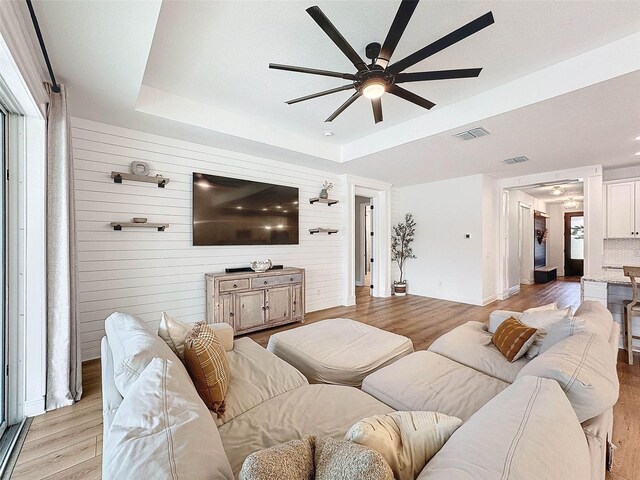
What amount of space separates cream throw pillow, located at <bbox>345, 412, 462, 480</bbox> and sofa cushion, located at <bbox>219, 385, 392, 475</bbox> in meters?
0.45

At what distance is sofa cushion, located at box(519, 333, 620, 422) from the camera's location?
109 centimetres

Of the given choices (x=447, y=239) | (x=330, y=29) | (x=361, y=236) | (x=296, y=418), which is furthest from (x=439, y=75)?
(x=361, y=236)

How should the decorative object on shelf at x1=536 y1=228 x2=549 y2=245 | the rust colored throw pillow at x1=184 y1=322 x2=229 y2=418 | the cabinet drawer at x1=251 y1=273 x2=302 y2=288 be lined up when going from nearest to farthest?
the rust colored throw pillow at x1=184 y1=322 x2=229 y2=418, the cabinet drawer at x1=251 y1=273 x2=302 y2=288, the decorative object on shelf at x1=536 y1=228 x2=549 y2=245

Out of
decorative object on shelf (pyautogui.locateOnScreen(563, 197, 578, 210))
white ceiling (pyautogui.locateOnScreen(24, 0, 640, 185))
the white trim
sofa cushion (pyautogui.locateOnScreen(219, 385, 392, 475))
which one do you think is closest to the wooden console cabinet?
white ceiling (pyautogui.locateOnScreen(24, 0, 640, 185))

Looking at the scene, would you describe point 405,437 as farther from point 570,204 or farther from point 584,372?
point 570,204

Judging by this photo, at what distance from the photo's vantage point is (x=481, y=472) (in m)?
0.67

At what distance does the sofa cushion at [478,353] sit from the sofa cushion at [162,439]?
1.87 metres

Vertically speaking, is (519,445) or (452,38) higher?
(452,38)

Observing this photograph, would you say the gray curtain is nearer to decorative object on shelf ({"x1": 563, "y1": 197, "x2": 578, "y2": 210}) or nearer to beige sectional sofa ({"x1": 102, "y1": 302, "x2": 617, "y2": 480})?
beige sectional sofa ({"x1": 102, "y1": 302, "x2": 617, "y2": 480})

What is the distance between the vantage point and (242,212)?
4293 mm

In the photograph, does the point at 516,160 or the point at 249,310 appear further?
the point at 516,160

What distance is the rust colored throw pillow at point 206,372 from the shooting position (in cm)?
148

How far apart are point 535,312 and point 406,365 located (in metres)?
1.29

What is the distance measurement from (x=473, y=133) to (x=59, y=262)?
438 cm
